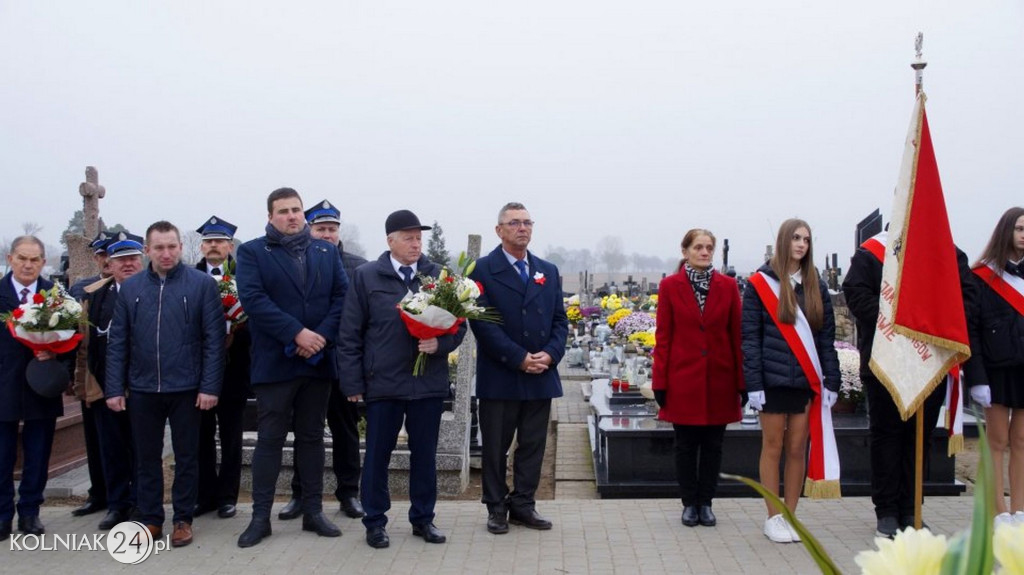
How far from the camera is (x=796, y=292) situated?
5.41m

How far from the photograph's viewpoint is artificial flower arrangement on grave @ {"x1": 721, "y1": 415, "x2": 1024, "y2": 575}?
3.23 ft

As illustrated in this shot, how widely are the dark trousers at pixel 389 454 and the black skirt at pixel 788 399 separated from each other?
206cm

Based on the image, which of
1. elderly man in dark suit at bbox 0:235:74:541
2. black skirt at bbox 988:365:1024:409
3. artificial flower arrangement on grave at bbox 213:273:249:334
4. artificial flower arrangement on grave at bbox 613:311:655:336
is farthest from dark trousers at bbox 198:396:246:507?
artificial flower arrangement on grave at bbox 613:311:655:336

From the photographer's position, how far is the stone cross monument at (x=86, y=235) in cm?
929

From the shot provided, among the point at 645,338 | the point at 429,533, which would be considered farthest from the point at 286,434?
the point at 645,338

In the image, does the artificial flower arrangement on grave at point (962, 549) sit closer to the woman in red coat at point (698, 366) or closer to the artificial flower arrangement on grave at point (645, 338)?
the woman in red coat at point (698, 366)

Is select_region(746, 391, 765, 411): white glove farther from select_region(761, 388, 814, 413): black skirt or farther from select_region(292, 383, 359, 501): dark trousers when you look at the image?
select_region(292, 383, 359, 501): dark trousers

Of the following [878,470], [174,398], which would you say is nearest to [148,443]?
[174,398]

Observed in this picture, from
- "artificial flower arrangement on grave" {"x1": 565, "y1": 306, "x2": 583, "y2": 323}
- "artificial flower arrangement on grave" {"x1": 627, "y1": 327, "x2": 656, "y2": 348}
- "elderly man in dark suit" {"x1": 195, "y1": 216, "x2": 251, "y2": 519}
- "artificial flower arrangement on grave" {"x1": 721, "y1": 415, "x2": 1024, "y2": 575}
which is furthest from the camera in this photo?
"artificial flower arrangement on grave" {"x1": 565, "y1": 306, "x2": 583, "y2": 323}

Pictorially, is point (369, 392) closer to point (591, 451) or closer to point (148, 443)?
point (148, 443)

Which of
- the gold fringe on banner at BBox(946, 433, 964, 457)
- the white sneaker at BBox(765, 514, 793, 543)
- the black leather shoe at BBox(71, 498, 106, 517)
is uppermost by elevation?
the gold fringe on banner at BBox(946, 433, 964, 457)

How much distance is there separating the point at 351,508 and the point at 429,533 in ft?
3.02

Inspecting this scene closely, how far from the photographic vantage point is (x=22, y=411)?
5.54 m

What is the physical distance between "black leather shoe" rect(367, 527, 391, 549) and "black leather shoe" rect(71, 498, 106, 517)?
2272 millimetres
